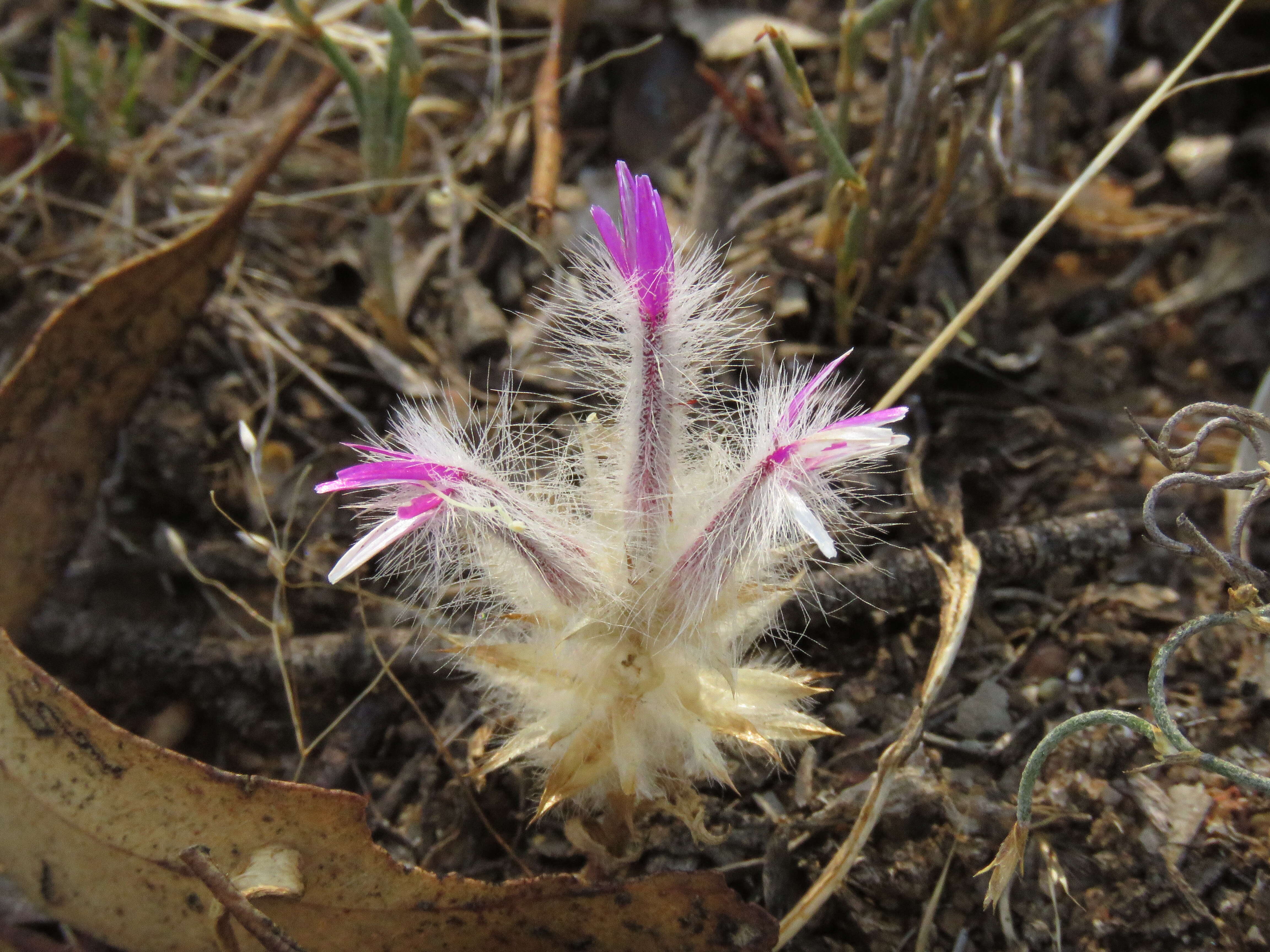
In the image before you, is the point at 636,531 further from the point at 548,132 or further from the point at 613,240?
the point at 548,132

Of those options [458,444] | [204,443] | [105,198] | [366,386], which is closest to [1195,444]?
[458,444]

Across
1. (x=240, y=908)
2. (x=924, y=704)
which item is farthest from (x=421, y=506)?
(x=924, y=704)

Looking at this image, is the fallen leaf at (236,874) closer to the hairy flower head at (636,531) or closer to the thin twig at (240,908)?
the thin twig at (240,908)

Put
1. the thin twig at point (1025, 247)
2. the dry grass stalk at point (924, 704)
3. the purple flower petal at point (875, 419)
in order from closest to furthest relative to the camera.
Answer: the purple flower petal at point (875, 419) < the dry grass stalk at point (924, 704) < the thin twig at point (1025, 247)

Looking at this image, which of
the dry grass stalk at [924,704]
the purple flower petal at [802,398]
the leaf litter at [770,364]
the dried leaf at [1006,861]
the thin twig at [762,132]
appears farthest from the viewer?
the thin twig at [762,132]

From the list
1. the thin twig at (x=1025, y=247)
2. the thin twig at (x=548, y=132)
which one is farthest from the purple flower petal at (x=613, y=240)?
the thin twig at (x=1025, y=247)
